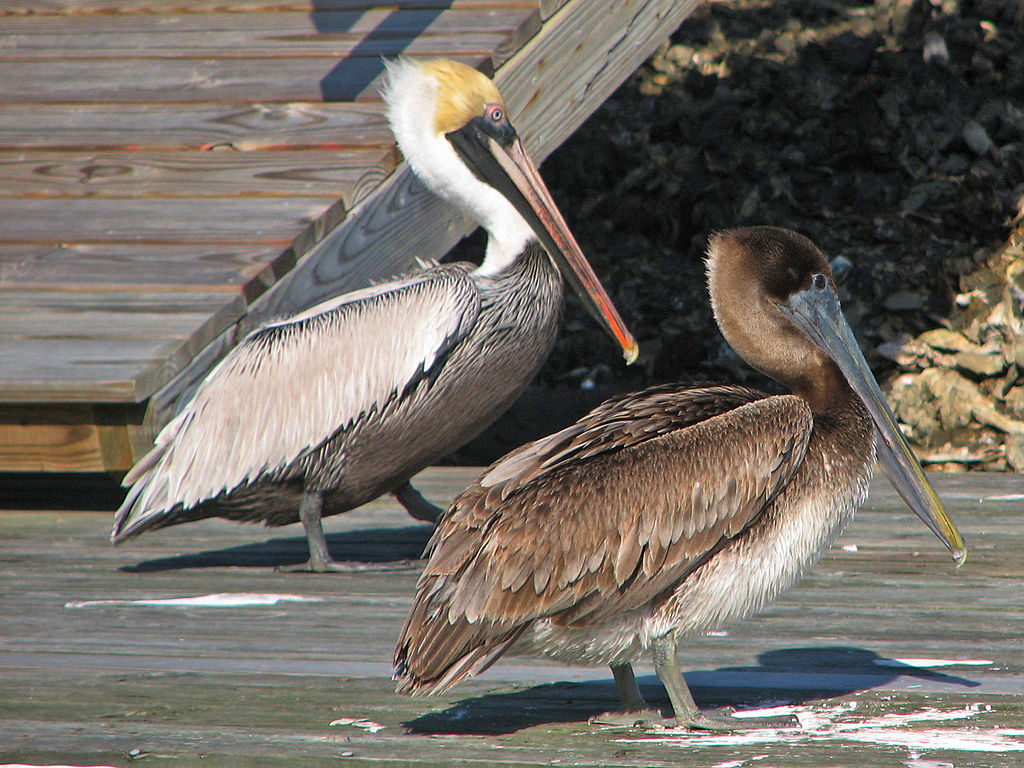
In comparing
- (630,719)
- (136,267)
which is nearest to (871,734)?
(630,719)

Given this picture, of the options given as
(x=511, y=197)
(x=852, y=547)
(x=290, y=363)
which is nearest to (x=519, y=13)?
(x=511, y=197)

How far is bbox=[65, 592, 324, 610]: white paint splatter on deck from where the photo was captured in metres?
3.88

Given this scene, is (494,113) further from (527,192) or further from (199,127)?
(199,127)

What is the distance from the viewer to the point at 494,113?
15.4 feet

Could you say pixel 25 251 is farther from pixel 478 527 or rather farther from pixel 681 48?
pixel 681 48

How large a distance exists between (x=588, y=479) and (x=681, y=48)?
6.71 metres

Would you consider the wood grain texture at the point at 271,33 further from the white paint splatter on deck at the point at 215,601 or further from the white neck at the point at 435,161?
the white paint splatter on deck at the point at 215,601

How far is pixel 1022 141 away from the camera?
7.25 meters

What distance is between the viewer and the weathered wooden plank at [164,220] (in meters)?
4.82

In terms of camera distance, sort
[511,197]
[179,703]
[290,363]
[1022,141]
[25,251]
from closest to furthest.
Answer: [179,703] → [290,363] → [511,197] → [25,251] → [1022,141]

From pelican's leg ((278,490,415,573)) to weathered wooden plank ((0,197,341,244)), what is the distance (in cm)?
93

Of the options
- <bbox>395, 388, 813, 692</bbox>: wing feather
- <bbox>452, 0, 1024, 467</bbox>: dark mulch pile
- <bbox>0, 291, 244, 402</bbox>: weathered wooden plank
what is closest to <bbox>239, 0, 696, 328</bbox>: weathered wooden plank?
<bbox>0, 291, 244, 402</bbox>: weathered wooden plank

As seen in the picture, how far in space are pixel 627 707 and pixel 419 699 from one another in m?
0.46

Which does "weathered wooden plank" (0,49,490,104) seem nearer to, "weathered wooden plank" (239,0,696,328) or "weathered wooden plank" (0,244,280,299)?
"weathered wooden plank" (239,0,696,328)
